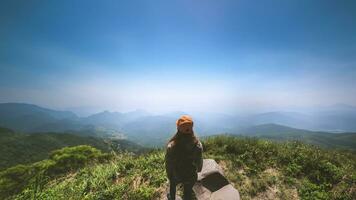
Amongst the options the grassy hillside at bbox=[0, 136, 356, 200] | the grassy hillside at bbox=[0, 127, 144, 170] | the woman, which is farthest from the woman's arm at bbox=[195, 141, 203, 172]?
the grassy hillside at bbox=[0, 127, 144, 170]

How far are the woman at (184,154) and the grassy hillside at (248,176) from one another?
1876 mm

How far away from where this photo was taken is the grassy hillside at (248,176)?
21.2 feet

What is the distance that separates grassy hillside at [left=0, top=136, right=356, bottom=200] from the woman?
6.16 feet

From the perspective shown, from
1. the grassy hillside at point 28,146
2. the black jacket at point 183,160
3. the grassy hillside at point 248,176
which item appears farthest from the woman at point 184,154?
the grassy hillside at point 28,146

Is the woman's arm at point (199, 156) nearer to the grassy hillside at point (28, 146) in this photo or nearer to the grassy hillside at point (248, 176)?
the grassy hillside at point (248, 176)

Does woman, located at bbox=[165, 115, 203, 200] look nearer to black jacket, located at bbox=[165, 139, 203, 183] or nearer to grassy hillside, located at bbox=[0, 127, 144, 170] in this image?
black jacket, located at bbox=[165, 139, 203, 183]

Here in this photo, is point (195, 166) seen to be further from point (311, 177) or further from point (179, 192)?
point (311, 177)

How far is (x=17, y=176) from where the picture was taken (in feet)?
83.3

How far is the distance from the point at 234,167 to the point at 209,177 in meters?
1.82

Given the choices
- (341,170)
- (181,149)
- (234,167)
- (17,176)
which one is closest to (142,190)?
(181,149)

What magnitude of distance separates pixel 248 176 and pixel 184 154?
397 centimetres

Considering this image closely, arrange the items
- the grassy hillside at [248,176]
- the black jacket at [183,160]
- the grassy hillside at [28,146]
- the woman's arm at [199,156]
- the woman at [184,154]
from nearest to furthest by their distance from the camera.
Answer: the woman at [184,154]
the black jacket at [183,160]
the woman's arm at [199,156]
the grassy hillside at [248,176]
the grassy hillside at [28,146]

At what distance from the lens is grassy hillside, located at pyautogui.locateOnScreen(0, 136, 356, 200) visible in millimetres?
6473

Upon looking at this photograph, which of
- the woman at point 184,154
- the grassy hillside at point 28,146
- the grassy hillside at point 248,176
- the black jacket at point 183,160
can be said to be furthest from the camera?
the grassy hillside at point 28,146
